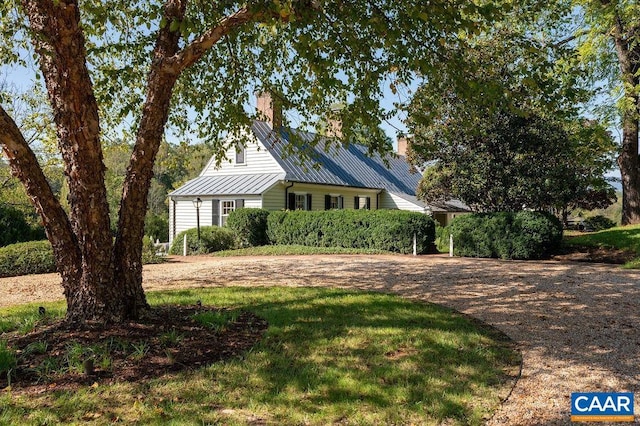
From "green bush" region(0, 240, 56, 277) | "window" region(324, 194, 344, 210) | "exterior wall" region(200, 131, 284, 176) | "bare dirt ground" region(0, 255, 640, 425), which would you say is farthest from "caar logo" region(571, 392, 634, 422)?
"window" region(324, 194, 344, 210)

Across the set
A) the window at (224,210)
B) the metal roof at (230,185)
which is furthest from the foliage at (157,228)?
the window at (224,210)

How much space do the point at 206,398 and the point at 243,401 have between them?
0.99ft

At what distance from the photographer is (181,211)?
25.2m

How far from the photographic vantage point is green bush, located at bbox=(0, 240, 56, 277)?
11125 mm

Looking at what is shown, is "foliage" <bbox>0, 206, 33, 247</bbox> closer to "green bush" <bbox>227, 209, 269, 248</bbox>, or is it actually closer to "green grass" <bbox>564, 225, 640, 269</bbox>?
"green bush" <bbox>227, 209, 269, 248</bbox>

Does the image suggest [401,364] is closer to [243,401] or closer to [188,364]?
[243,401]

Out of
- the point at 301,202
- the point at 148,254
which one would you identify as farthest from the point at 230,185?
the point at 148,254

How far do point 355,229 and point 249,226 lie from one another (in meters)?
4.87

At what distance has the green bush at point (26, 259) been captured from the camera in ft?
36.5

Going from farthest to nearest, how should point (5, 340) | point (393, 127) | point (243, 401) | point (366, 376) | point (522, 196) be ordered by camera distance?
1. point (522, 196)
2. point (393, 127)
3. point (5, 340)
4. point (366, 376)
5. point (243, 401)

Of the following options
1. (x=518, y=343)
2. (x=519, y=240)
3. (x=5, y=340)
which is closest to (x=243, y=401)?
(x=5, y=340)

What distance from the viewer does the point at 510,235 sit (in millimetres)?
14578

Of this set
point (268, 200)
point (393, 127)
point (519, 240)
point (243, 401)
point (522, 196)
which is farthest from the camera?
point (268, 200)

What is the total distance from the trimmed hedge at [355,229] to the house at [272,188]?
9.63 feet
